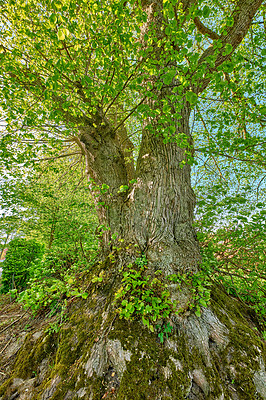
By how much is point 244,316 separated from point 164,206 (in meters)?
2.14

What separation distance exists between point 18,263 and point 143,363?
6.92 m

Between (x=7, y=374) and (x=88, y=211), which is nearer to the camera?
(x=7, y=374)

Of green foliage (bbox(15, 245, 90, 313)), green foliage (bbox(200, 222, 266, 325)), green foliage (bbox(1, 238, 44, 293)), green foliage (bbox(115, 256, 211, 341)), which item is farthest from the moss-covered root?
green foliage (bbox(1, 238, 44, 293))

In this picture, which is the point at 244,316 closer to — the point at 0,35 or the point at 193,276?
the point at 193,276

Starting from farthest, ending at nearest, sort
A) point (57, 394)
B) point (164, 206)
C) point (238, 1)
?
point (238, 1) → point (164, 206) → point (57, 394)

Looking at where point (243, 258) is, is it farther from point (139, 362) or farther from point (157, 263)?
point (139, 362)

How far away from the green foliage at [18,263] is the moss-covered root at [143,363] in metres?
4.84

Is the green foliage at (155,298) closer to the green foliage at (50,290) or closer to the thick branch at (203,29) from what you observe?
the green foliage at (50,290)

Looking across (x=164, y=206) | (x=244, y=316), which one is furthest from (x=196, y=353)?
(x=164, y=206)

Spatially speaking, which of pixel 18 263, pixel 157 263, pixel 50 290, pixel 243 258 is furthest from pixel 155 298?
pixel 18 263

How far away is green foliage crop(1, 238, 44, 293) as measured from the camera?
659 cm

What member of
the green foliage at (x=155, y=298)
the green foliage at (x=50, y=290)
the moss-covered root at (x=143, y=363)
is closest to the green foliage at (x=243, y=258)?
the green foliage at (x=155, y=298)

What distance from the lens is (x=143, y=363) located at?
1700 mm

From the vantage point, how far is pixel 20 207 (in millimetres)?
7309
